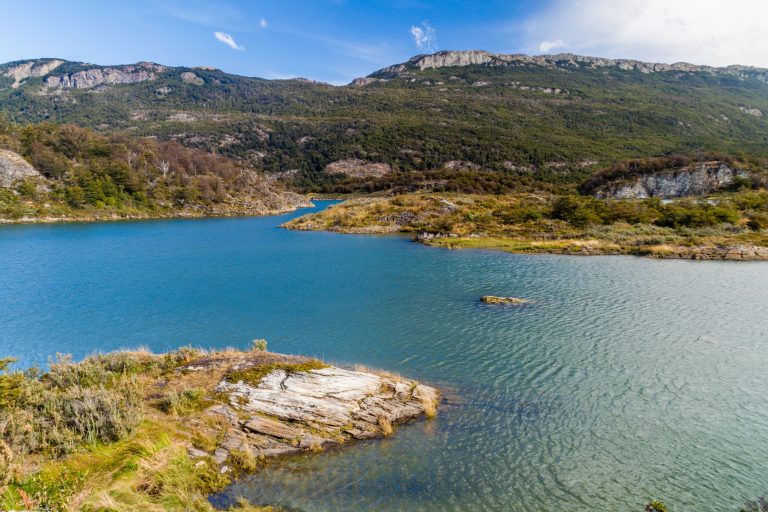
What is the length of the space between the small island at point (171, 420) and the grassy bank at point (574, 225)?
44.8 metres

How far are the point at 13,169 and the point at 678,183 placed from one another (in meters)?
167

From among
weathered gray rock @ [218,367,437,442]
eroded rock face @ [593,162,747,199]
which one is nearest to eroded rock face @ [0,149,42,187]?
weathered gray rock @ [218,367,437,442]

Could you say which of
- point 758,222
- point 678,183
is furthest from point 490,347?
point 678,183

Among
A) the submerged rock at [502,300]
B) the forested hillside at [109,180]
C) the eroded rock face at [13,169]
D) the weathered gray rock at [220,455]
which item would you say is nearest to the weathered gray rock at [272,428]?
the weathered gray rock at [220,455]

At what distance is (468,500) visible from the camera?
11.4m

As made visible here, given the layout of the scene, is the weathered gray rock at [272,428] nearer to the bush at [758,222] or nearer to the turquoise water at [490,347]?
the turquoise water at [490,347]

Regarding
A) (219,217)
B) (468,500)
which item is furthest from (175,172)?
(468,500)

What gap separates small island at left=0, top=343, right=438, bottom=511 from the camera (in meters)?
10.1

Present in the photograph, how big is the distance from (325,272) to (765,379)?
35.4 metres

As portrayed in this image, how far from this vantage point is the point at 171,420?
45.0ft

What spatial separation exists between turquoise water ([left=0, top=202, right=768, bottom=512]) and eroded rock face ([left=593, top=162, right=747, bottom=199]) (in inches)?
2885

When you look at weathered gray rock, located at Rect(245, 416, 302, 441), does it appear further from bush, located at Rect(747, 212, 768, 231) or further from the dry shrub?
bush, located at Rect(747, 212, 768, 231)

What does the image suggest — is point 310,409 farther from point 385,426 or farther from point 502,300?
point 502,300

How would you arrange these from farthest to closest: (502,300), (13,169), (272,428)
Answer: (13,169), (502,300), (272,428)
